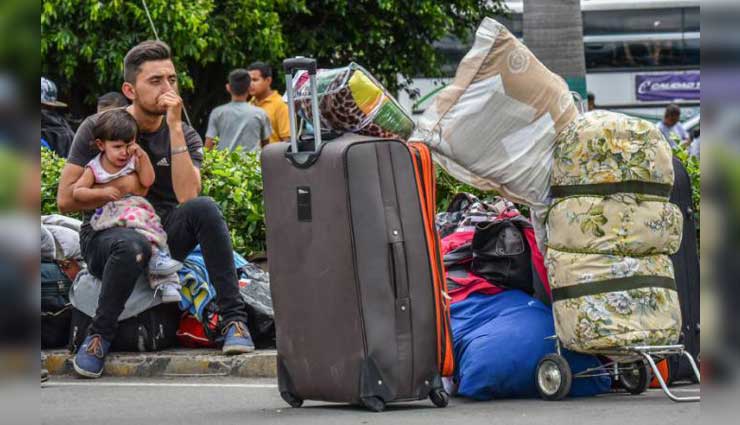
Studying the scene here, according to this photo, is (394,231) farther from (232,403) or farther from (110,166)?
(110,166)

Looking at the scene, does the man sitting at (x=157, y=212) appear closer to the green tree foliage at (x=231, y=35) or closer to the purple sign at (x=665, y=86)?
the green tree foliage at (x=231, y=35)

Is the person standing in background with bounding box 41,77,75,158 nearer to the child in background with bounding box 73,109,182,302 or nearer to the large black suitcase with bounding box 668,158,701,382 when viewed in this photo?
the child in background with bounding box 73,109,182,302

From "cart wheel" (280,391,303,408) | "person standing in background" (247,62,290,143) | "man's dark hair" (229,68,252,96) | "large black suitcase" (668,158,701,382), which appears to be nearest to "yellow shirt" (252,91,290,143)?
"person standing in background" (247,62,290,143)

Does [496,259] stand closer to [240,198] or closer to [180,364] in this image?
[180,364]

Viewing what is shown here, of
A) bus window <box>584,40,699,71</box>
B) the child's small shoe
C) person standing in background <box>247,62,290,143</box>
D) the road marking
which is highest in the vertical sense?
bus window <box>584,40,699,71</box>

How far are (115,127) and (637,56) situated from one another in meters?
22.1

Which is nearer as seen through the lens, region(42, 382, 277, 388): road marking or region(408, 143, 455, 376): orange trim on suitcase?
region(408, 143, 455, 376): orange trim on suitcase

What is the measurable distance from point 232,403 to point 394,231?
1.19 metres

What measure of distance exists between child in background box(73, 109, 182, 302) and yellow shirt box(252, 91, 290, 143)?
4416 mm

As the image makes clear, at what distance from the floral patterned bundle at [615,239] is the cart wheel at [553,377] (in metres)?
0.09

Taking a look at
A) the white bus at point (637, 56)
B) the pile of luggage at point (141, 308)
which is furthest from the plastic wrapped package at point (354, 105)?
the white bus at point (637, 56)

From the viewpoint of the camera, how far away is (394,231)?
495 centimetres

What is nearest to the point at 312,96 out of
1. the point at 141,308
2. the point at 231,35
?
the point at 141,308

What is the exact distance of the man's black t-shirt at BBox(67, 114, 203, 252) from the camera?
6570mm
